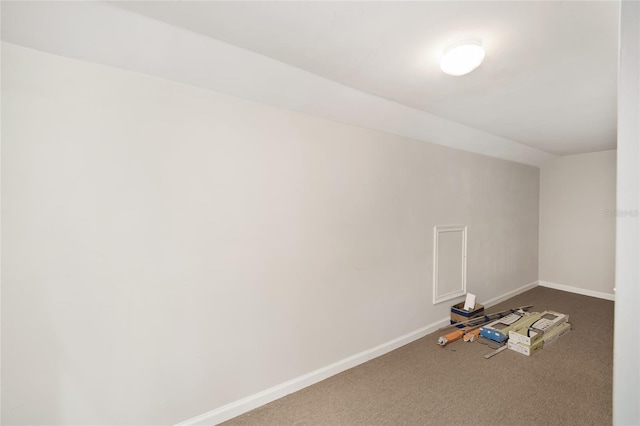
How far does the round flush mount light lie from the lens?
1569mm

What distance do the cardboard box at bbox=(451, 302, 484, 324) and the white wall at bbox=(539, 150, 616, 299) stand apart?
8.55 feet

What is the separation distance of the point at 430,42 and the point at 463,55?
0.20m

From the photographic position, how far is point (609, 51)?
1667 millimetres

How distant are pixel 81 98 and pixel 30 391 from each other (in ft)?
4.72

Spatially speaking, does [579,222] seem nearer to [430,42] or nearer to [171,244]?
[430,42]

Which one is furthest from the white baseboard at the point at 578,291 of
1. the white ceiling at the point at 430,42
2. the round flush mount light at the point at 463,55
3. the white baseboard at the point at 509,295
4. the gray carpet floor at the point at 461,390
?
the round flush mount light at the point at 463,55

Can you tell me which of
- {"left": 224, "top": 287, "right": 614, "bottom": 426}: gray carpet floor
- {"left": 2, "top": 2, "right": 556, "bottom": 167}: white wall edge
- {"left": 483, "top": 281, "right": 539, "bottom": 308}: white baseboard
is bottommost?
{"left": 224, "top": 287, "right": 614, "bottom": 426}: gray carpet floor

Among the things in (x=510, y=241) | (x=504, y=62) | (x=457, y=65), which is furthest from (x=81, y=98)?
(x=510, y=241)

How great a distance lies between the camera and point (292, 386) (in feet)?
7.11

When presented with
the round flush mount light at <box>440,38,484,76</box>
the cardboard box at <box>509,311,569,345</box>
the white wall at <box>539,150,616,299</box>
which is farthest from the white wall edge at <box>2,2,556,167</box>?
the white wall at <box>539,150,616,299</box>

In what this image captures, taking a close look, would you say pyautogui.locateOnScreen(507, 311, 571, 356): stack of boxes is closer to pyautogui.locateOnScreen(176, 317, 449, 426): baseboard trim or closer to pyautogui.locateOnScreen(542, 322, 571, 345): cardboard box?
pyautogui.locateOnScreen(542, 322, 571, 345): cardboard box

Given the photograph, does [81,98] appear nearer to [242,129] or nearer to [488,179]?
[242,129]

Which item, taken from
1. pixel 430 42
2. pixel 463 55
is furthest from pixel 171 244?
pixel 463 55

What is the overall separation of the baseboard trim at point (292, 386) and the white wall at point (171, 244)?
0.06 metres
